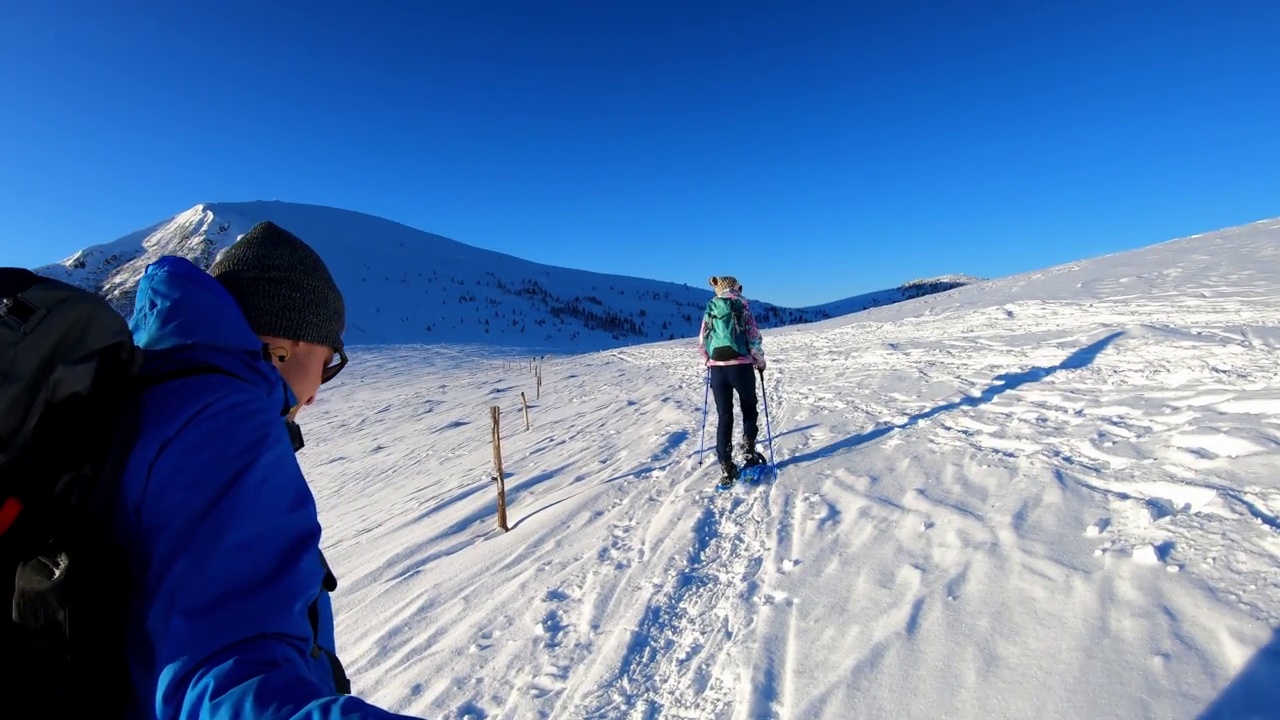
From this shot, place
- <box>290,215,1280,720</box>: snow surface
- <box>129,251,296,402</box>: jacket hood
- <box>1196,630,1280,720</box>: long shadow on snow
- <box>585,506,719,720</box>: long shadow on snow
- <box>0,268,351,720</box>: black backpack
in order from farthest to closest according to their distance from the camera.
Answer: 1. <box>585,506,719,720</box>: long shadow on snow
2. <box>290,215,1280,720</box>: snow surface
3. <box>1196,630,1280,720</box>: long shadow on snow
4. <box>129,251,296,402</box>: jacket hood
5. <box>0,268,351,720</box>: black backpack

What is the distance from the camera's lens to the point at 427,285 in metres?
54.2

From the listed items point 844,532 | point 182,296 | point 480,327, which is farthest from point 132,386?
point 480,327

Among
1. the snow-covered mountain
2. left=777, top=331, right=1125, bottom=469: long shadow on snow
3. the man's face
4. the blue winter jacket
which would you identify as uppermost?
the snow-covered mountain

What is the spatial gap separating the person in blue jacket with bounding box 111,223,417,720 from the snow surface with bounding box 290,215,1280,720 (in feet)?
8.46

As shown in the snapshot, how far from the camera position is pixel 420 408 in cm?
1791

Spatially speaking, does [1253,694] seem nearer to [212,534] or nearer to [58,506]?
[212,534]

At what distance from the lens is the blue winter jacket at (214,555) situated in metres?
0.92

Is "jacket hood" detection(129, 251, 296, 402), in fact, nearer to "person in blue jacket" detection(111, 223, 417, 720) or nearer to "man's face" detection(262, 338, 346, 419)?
"person in blue jacket" detection(111, 223, 417, 720)

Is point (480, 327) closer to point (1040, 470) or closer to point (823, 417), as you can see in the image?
point (823, 417)

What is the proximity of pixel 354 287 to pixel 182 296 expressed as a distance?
53.1m

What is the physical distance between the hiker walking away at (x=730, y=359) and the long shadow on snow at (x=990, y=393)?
2.21ft

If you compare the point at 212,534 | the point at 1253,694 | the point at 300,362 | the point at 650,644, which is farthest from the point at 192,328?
the point at 1253,694

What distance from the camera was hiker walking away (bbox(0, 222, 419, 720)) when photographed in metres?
0.91

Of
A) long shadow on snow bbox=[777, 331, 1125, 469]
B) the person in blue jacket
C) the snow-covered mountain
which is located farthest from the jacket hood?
the snow-covered mountain
